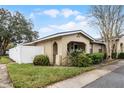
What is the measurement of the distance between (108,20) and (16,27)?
67.7ft

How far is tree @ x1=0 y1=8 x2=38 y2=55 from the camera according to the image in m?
41.2

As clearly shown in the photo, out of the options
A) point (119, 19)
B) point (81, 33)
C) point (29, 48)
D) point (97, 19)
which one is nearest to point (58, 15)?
point (81, 33)

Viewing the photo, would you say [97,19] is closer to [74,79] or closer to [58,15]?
[58,15]

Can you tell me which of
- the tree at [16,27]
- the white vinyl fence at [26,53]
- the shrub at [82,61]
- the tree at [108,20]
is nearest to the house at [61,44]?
the white vinyl fence at [26,53]

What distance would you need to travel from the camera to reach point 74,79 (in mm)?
11461

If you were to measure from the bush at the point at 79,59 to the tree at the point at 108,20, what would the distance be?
10.3 m

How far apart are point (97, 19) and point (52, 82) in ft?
61.2

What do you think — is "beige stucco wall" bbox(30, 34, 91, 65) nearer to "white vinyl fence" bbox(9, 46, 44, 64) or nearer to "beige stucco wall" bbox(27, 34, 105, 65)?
"beige stucco wall" bbox(27, 34, 105, 65)

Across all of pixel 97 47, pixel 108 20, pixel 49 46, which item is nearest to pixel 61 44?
pixel 49 46

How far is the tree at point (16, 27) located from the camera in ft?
135

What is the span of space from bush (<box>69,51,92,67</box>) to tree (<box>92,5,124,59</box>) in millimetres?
10339

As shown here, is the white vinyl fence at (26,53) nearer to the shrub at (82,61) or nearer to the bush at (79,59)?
the bush at (79,59)

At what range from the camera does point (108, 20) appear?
88.2 feet

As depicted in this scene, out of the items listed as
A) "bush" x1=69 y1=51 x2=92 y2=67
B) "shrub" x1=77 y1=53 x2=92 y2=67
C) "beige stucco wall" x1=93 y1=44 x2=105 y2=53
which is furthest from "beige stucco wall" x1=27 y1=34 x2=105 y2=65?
"beige stucco wall" x1=93 y1=44 x2=105 y2=53
